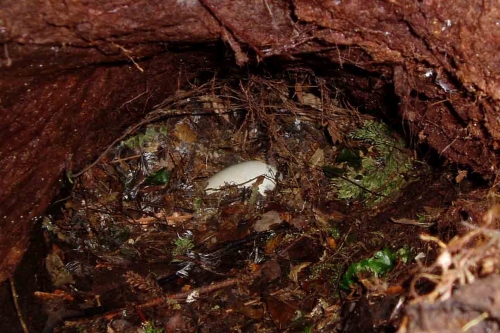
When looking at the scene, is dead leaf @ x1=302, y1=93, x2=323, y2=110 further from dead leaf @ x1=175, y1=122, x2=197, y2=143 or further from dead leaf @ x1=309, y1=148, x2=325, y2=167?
dead leaf @ x1=175, y1=122, x2=197, y2=143

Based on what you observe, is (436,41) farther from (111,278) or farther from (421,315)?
(111,278)

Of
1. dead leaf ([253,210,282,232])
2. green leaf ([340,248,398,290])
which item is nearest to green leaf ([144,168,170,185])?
dead leaf ([253,210,282,232])

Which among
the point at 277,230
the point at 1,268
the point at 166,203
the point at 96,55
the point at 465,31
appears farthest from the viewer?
the point at 166,203

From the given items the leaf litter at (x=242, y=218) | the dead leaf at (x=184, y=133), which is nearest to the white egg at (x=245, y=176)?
the leaf litter at (x=242, y=218)

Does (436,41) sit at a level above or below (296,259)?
above

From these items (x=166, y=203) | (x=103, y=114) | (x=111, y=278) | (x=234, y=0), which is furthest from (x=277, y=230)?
(x=234, y=0)

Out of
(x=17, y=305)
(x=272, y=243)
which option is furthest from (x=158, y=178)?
(x=17, y=305)

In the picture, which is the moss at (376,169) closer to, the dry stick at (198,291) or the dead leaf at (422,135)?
the dead leaf at (422,135)
